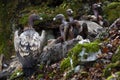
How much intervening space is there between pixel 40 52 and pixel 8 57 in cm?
678

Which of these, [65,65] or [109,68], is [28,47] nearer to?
[65,65]

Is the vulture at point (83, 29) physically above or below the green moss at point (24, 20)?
above

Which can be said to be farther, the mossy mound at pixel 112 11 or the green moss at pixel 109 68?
the mossy mound at pixel 112 11

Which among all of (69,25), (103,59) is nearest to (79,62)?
(103,59)

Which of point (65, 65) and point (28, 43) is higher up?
point (65, 65)

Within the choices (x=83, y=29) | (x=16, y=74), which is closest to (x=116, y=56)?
(x=83, y=29)

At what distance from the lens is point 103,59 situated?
1203cm

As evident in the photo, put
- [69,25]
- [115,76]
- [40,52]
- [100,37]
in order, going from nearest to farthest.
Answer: [115,76], [100,37], [40,52], [69,25]

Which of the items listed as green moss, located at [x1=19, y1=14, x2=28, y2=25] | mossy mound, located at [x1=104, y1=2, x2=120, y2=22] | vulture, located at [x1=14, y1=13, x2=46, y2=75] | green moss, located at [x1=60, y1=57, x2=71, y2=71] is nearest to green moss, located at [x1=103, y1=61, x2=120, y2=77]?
green moss, located at [x1=60, y1=57, x2=71, y2=71]

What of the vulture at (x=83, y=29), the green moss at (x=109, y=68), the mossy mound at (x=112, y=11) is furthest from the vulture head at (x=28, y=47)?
the mossy mound at (x=112, y=11)

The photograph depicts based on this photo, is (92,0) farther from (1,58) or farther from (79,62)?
(79,62)

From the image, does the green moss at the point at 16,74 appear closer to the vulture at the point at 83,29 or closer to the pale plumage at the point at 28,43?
the pale plumage at the point at 28,43

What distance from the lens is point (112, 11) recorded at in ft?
67.6

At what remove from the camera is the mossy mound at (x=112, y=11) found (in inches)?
793
